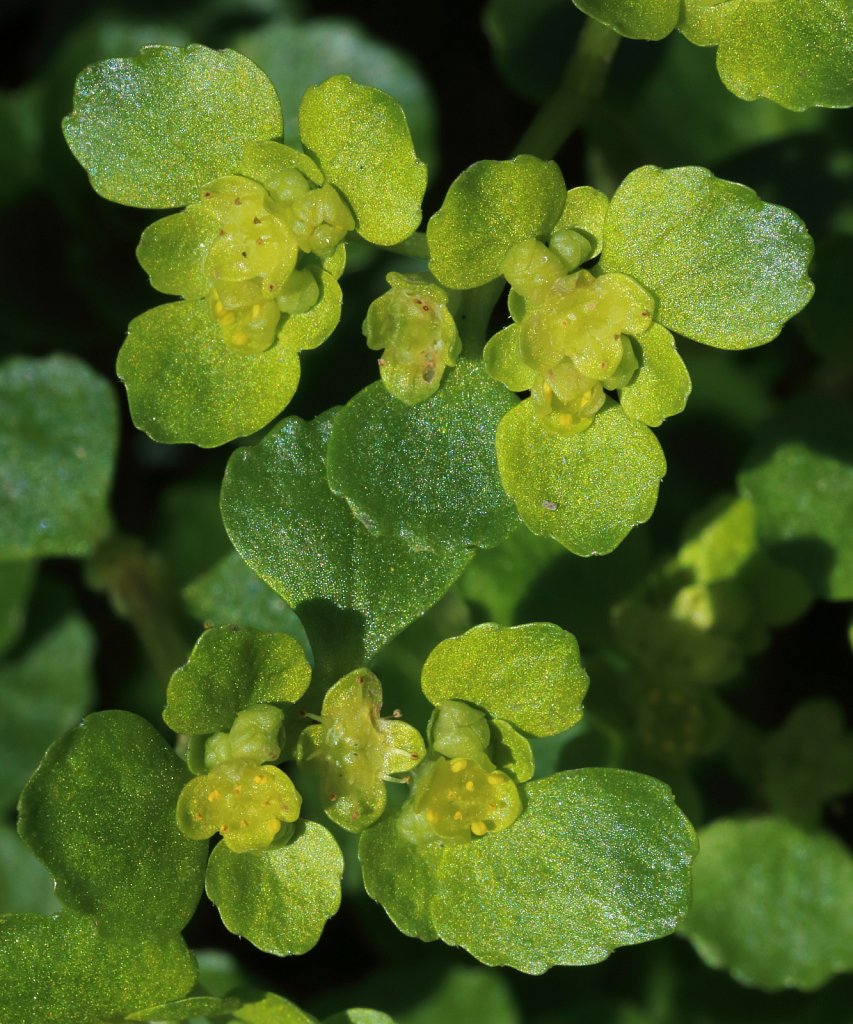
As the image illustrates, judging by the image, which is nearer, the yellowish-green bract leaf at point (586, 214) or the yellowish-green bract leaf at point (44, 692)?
the yellowish-green bract leaf at point (586, 214)

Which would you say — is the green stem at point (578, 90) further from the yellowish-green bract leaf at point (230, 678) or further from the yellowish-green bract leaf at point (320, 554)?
the yellowish-green bract leaf at point (230, 678)

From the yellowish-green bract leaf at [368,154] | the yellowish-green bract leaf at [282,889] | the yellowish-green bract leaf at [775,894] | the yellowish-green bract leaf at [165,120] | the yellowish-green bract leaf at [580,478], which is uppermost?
the yellowish-green bract leaf at [368,154]

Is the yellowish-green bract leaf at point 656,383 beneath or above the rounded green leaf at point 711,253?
beneath

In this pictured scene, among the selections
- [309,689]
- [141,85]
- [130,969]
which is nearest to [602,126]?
[141,85]

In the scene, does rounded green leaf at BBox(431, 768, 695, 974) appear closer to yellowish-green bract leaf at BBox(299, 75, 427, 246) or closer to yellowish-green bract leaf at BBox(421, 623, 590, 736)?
yellowish-green bract leaf at BBox(421, 623, 590, 736)

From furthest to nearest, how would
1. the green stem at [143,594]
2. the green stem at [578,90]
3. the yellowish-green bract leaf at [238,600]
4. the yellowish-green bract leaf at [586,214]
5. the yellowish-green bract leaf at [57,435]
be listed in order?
the yellowish-green bract leaf at [57,435] < the green stem at [143,594] < the yellowish-green bract leaf at [238,600] < the green stem at [578,90] < the yellowish-green bract leaf at [586,214]

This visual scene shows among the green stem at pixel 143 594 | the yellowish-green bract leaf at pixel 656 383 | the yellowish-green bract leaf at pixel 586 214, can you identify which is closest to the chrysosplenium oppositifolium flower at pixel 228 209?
the yellowish-green bract leaf at pixel 586 214

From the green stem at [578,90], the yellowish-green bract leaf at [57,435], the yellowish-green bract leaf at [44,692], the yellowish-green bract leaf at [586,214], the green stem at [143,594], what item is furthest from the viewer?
the yellowish-green bract leaf at [44,692]

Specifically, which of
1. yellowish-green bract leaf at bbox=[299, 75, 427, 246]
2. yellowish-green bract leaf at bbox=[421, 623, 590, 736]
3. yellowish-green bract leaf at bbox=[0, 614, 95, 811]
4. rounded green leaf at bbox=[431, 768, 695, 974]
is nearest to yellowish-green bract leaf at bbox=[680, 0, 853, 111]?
yellowish-green bract leaf at bbox=[299, 75, 427, 246]

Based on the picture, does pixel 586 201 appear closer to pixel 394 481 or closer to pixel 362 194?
pixel 362 194
